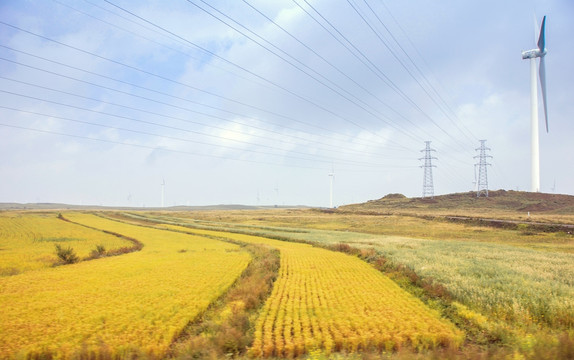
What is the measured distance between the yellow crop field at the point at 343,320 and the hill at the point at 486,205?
92.3m

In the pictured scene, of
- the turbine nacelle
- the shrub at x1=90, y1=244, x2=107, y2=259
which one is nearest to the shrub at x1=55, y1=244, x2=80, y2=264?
the shrub at x1=90, y1=244, x2=107, y2=259

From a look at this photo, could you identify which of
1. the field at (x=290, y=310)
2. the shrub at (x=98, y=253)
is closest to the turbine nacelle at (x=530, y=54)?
the field at (x=290, y=310)

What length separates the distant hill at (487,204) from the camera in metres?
112

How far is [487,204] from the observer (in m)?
127

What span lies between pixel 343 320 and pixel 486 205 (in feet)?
441

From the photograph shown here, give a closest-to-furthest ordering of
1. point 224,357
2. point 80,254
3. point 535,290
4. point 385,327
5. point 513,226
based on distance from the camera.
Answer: point 224,357 < point 385,327 < point 535,290 < point 80,254 < point 513,226

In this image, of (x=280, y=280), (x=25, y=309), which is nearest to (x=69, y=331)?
(x=25, y=309)

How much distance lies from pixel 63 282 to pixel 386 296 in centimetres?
1741

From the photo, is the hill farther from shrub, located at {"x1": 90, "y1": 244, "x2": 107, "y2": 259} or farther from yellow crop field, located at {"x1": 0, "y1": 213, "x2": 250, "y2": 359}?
yellow crop field, located at {"x1": 0, "y1": 213, "x2": 250, "y2": 359}

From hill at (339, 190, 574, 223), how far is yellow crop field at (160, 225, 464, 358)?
303 feet

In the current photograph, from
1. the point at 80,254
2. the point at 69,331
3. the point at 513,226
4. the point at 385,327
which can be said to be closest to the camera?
the point at 69,331

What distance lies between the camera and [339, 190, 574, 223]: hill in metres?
109

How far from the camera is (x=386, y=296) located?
1673 centimetres

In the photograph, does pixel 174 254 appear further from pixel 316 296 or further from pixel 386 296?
pixel 386 296
